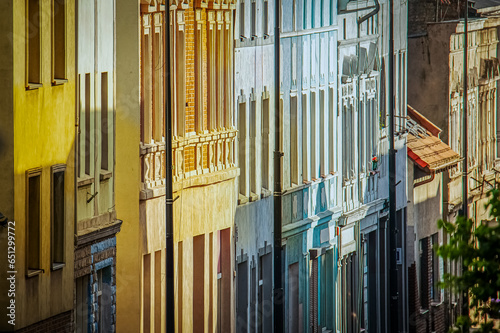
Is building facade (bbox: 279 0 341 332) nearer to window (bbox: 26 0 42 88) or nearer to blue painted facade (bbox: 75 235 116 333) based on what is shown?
blue painted facade (bbox: 75 235 116 333)

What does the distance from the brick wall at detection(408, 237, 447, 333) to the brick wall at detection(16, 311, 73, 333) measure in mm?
27267

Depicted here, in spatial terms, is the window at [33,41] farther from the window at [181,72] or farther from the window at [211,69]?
the window at [211,69]

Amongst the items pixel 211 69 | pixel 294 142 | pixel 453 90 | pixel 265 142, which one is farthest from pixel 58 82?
pixel 453 90

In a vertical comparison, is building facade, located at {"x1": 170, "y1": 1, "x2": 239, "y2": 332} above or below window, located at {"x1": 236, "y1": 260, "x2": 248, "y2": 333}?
above

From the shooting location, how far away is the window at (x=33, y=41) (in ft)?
77.5

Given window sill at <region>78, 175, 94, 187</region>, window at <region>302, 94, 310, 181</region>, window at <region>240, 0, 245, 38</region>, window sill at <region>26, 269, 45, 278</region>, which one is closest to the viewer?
window sill at <region>26, 269, 45, 278</region>

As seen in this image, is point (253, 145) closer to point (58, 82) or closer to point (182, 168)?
point (182, 168)

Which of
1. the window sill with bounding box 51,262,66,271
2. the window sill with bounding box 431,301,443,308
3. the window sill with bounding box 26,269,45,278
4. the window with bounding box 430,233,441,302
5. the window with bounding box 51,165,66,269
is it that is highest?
the window with bounding box 51,165,66,269

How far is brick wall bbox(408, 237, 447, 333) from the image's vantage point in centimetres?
5138

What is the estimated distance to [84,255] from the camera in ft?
86.9

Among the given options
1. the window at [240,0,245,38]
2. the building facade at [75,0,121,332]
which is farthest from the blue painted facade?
the window at [240,0,245,38]

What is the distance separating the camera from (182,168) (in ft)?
102

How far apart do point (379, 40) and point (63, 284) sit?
25301 mm

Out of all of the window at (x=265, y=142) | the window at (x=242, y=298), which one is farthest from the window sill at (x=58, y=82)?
the window at (x=265, y=142)
